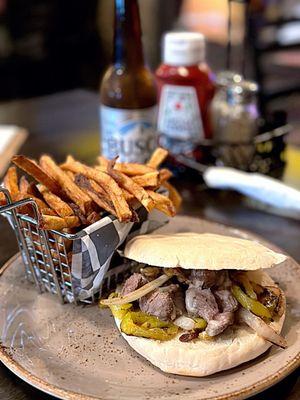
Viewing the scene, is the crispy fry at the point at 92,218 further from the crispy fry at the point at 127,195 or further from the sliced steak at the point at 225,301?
the sliced steak at the point at 225,301

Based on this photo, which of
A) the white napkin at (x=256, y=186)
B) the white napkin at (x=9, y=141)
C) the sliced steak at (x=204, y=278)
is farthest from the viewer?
the white napkin at (x=9, y=141)

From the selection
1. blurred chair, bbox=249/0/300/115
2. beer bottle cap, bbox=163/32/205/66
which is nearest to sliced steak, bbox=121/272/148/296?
beer bottle cap, bbox=163/32/205/66

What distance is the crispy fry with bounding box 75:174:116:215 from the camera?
0.97 meters

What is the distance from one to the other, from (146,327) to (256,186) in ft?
2.15

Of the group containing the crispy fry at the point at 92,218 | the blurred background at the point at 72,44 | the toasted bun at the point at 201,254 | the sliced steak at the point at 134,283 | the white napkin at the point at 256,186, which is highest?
the crispy fry at the point at 92,218

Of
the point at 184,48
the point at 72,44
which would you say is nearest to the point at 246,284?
the point at 184,48

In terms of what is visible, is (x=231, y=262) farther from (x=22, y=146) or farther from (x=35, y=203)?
(x=22, y=146)

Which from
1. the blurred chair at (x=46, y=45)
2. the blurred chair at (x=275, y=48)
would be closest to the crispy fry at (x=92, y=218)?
the blurred chair at (x=275, y=48)

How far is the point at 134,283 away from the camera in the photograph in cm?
93

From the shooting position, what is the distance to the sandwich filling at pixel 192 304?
87 centimetres

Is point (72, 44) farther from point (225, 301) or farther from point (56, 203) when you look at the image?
point (225, 301)

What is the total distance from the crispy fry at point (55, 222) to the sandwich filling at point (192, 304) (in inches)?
5.5

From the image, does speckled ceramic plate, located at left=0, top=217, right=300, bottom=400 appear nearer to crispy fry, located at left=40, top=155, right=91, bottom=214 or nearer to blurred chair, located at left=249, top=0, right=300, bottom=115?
crispy fry, located at left=40, top=155, right=91, bottom=214

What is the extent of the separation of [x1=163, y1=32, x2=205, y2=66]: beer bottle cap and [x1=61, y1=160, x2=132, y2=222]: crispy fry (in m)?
0.58
